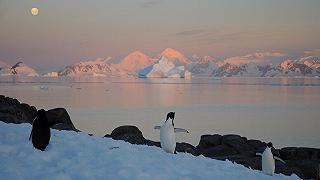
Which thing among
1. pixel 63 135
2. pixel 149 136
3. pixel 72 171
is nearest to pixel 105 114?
pixel 149 136

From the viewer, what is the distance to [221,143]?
25.8 meters

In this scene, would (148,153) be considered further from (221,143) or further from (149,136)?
(149,136)

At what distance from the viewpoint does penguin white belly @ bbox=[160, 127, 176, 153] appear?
521 inches

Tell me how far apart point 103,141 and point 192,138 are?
28225 millimetres

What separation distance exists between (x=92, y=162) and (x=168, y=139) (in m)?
3.82

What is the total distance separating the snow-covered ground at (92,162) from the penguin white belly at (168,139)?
1.08 meters

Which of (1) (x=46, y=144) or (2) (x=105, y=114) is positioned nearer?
(1) (x=46, y=144)

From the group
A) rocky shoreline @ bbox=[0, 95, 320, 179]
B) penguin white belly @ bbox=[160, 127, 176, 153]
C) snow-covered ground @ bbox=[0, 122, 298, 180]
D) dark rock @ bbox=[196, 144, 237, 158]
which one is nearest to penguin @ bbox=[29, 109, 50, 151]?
snow-covered ground @ bbox=[0, 122, 298, 180]

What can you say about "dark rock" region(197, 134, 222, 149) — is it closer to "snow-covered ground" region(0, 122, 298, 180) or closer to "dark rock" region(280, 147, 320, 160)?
"dark rock" region(280, 147, 320, 160)

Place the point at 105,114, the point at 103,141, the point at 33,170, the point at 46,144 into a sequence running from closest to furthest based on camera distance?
the point at 33,170 → the point at 46,144 → the point at 103,141 → the point at 105,114

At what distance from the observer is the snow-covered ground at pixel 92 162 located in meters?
9.03

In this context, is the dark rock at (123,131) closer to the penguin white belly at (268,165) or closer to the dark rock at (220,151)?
the dark rock at (220,151)

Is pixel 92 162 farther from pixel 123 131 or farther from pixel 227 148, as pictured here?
pixel 123 131

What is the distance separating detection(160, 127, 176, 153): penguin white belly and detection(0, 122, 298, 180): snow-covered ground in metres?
1.08
